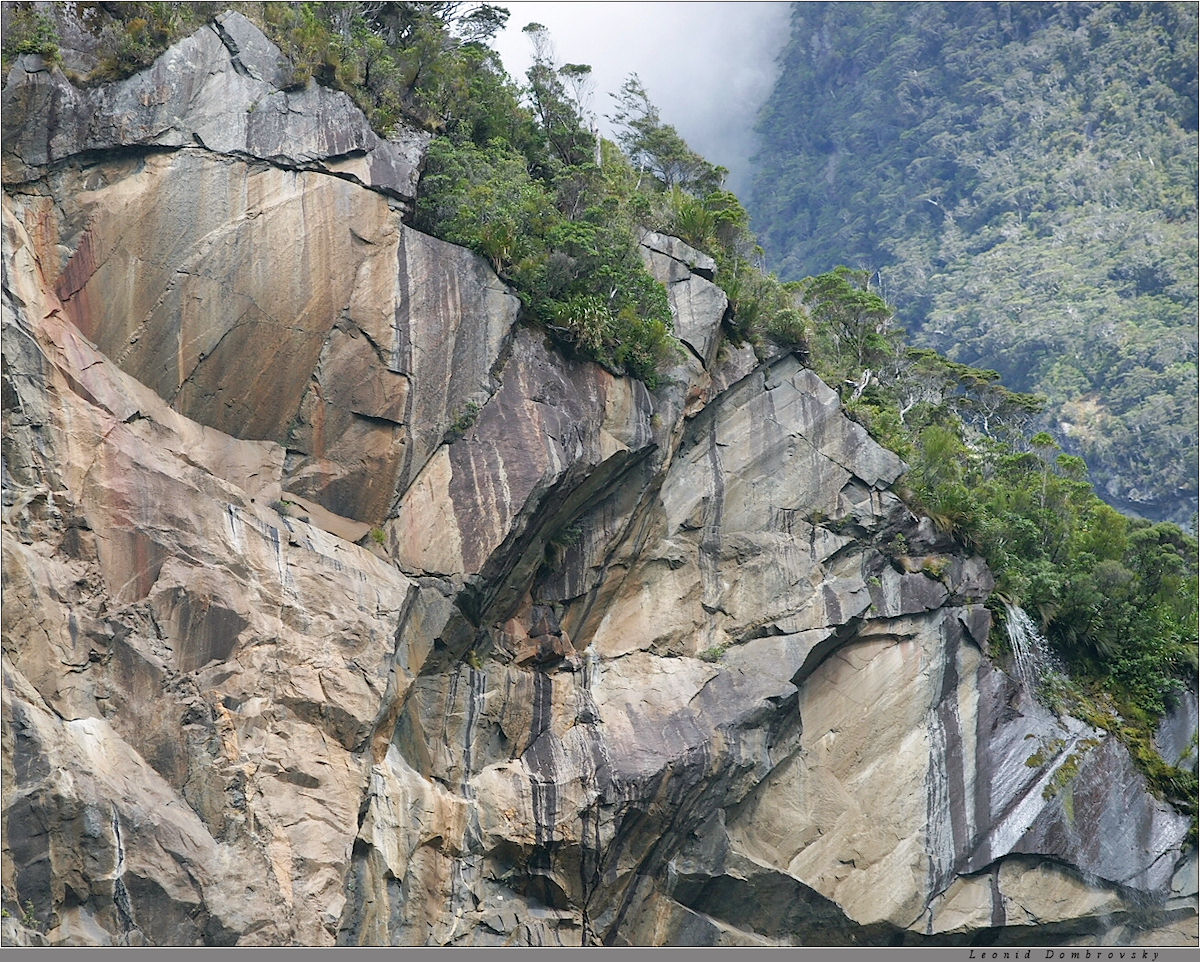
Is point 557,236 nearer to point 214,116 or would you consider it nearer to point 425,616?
point 214,116

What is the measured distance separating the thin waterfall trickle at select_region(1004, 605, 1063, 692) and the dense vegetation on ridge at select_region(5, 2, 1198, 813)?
41 centimetres

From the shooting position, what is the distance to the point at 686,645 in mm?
26844

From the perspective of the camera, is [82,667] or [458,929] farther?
[458,929]

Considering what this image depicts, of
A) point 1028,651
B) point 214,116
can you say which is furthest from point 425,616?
point 1028,651

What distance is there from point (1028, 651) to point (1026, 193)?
84627 millimetres

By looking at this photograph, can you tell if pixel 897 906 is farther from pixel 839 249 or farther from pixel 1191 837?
pixel 839 249

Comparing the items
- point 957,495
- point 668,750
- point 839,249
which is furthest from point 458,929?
point 839,249

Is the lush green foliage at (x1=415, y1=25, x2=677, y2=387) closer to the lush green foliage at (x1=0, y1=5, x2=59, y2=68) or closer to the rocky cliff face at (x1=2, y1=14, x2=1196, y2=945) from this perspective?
the rocky cliff face at (x1=2, y1=14, x2=1196, y2=945)

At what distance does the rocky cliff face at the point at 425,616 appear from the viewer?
20.0 metres

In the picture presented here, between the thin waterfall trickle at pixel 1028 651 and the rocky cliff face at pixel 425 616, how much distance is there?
0.97m

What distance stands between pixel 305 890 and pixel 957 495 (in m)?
17.9

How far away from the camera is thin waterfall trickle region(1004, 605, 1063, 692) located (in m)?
29.5
